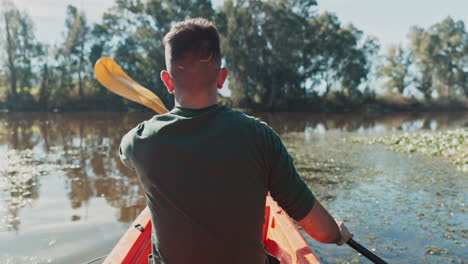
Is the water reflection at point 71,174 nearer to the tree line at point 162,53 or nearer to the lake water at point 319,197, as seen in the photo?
the lake water at point 319,197

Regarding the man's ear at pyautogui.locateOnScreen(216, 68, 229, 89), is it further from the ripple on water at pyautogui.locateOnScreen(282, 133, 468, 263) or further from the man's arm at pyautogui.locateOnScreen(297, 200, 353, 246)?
the ripple on water at pyautogui.locateOnScreen(282, 133, 468, 263)

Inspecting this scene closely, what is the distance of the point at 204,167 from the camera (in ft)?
4.08

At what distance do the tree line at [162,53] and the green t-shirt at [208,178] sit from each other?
3096 cm

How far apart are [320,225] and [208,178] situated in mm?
520

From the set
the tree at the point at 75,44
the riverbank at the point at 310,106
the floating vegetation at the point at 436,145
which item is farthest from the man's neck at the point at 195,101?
the tree at the point at 75,44

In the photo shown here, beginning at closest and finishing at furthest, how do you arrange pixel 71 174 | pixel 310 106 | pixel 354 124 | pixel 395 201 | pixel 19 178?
pixel 395 201
pixel 19 178
pixel 71 174
pixel 354 124
pixel 310 106

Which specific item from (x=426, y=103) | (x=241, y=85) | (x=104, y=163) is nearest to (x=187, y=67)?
(x=104, y=163)

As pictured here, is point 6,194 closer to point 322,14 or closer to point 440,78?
point 322,14

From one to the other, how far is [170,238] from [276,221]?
1.85 meters

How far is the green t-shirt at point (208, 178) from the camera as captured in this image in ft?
4.10

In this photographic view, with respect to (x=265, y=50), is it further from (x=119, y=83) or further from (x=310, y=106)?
(x=119, y=83)

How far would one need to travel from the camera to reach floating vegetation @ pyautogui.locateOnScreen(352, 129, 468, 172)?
28.3 ft

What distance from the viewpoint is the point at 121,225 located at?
15.3 ft

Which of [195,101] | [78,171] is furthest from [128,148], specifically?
[78,171]
